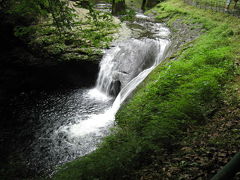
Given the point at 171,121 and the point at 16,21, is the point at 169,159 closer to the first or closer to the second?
the point at 171,121

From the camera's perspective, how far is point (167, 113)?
5102mm

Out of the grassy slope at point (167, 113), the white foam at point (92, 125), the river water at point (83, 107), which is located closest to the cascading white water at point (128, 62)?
the river water at point (83, 107)

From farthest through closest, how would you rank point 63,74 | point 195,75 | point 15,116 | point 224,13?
point 224,13 < point 63,74 < point 15,116 < point 195,75

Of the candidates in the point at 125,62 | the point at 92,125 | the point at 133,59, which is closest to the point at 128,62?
the point at 125,62

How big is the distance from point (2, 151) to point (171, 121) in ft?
23.5

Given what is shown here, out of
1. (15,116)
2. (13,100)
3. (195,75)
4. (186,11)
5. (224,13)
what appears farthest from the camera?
(186,11)

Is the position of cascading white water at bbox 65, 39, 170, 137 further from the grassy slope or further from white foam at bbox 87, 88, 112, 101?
the grassy slope

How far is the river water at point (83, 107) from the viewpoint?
7.42m

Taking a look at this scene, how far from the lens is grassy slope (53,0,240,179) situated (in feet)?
13.2

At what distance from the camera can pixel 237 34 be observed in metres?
10.4

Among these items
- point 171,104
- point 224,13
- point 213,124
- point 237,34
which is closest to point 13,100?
point 171,104

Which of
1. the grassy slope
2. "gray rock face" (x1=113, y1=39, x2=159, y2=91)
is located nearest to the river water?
"gray rock face" (x1=113, y1=39, x2=159, y2=91)

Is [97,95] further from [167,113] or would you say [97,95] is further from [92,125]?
[167,113]

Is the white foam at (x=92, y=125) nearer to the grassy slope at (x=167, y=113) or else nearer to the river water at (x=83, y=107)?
the river water at (x=83, y=107)
